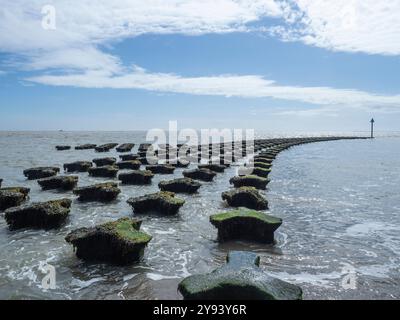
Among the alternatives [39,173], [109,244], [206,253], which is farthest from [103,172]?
[109,244]

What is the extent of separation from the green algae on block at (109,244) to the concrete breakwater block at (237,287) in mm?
3086

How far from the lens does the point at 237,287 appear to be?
24.5 feet

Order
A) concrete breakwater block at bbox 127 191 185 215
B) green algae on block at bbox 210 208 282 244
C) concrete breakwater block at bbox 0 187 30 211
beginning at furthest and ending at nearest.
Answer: concrete breakwater block at bbox 0 187 30 211 → concrete breakwater block at bbox 127 191 185 215 → green algae on block at bbox 210 208 282 244

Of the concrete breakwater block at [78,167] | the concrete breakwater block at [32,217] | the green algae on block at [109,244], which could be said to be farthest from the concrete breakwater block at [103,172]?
the green algae on block at [109,244]

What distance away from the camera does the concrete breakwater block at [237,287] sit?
24.1 feet

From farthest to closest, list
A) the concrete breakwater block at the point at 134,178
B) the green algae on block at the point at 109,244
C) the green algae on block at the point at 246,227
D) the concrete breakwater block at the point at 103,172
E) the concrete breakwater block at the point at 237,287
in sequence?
the concrete breakwater block at the point at 103,172 → the concrete breakwater block at the point at 134,178 → the green algae on block at the point at 246,227 → the green algae on block at the point at 109,244 → the concrete breakwater block at the point at 237,287

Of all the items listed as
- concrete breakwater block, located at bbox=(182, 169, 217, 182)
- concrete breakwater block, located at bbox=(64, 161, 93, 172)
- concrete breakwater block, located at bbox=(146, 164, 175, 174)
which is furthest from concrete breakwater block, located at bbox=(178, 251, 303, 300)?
concrete breakwater block, located at bbox=(64, 161, 93, 172)

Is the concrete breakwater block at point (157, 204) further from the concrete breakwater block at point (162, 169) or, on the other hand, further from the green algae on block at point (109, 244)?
the concrete breakwater block at point (162, 169)

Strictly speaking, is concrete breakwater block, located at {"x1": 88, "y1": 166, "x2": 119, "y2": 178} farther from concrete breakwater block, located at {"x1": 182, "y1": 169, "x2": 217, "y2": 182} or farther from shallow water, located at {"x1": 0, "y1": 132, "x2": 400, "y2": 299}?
shallow water, located at {"x1": 0, "y1": 132, "x2": 400, "y2": 299}

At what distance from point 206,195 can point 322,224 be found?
8197mm

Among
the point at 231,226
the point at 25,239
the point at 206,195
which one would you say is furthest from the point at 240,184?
the point at 25,239

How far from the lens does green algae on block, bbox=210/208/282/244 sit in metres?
13.1

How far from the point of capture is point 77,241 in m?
10.9

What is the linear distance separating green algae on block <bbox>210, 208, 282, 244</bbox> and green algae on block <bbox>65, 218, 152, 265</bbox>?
10.4 feet
